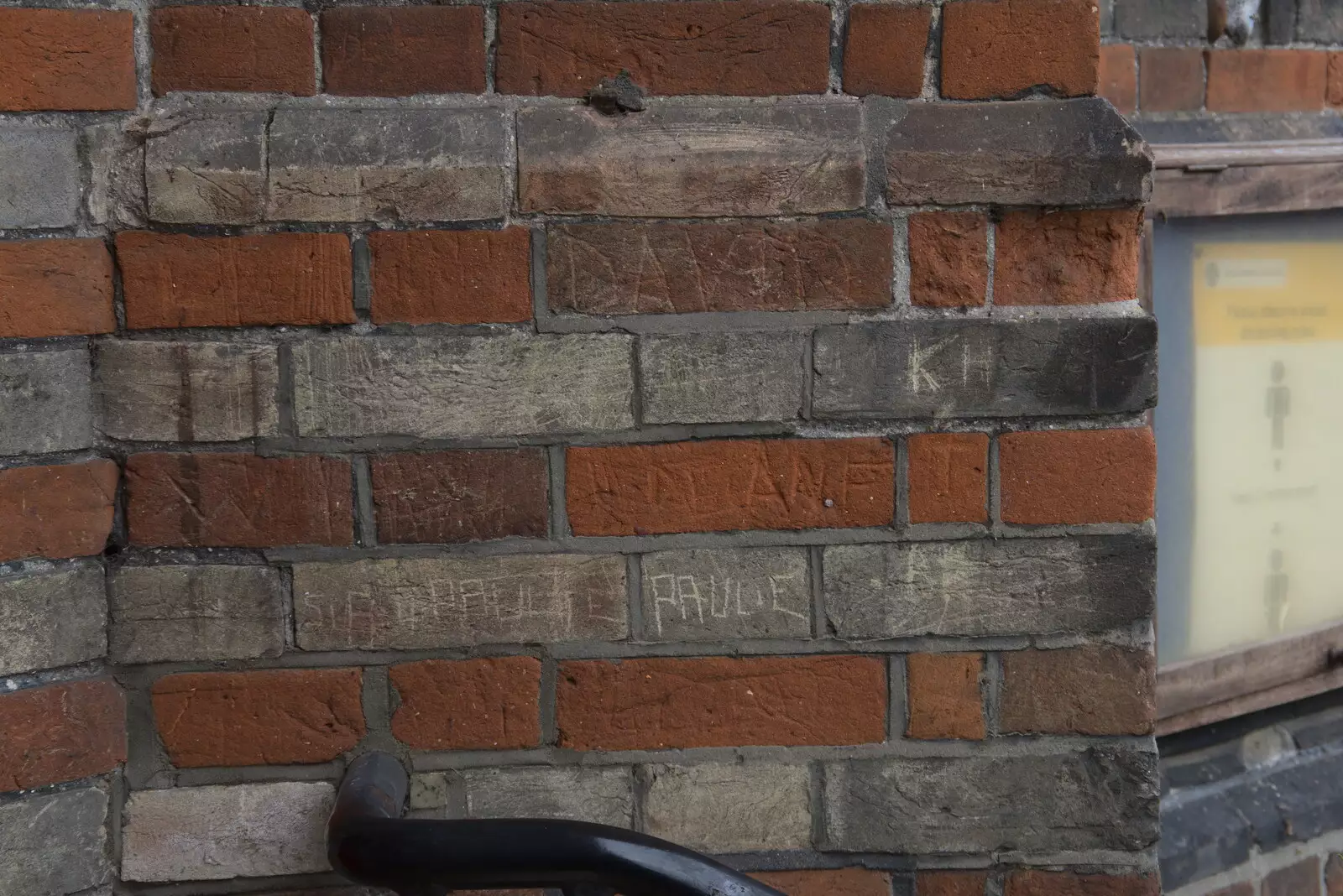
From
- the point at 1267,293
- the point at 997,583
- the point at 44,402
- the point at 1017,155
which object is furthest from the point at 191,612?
the point at 1267,293

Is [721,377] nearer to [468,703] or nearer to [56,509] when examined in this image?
[468,703]

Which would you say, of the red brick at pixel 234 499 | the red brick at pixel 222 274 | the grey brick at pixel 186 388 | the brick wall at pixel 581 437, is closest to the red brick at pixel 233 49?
the brick wall at pixel 581 437

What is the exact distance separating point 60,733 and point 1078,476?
3.24 feet

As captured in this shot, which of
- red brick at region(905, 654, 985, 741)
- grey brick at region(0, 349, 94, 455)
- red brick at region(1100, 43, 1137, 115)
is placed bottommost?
red brick at region(905, 654, 985, 741)

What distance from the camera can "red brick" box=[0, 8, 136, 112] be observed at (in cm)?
84

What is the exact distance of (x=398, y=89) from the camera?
0.87 meters

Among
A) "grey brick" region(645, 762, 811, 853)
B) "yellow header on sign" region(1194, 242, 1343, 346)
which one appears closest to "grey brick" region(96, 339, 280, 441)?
"grey brick" region(645, 762, 811, 853)

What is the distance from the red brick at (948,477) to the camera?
892 mm

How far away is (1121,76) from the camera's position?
1408mm

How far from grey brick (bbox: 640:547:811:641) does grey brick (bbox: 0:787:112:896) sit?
Answer: 55cm

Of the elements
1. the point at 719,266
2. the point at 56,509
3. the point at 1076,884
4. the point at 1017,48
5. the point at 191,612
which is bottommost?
the point at 1076,884

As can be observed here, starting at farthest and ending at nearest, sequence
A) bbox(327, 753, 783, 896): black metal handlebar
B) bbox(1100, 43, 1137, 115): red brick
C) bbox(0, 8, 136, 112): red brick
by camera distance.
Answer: bbox(1100, 43, 1137, 115): red brick, bbox(0, 8, 136, 112): red brick, bbox(327, 753, 783, 896): black metal handlebar

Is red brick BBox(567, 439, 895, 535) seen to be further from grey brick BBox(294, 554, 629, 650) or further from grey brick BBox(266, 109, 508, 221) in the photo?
grey brick BBox(266, 109, 508, 221)

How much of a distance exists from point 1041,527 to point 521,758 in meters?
0.55
